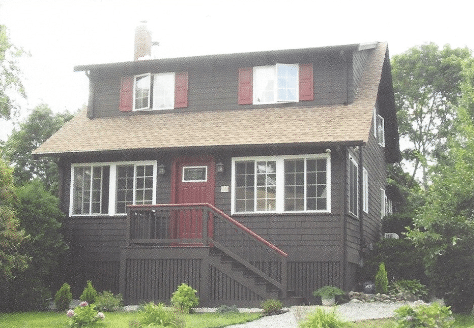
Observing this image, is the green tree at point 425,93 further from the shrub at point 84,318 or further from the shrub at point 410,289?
the shrub at point 84,318

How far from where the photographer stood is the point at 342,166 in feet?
53.1

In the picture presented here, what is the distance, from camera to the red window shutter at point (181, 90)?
19297 millimetres

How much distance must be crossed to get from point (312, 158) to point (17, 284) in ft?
24.1

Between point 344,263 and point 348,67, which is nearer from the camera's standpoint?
point 344,263

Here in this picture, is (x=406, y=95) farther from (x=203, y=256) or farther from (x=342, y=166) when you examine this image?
(x=203, y=256)

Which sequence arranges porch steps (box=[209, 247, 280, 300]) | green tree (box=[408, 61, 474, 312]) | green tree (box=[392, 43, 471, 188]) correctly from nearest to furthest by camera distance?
green tree (box=[408, 61, 474, 312]), porch steps (box=[209, 247, 280, 300]), green tree (box=[392, 43, 471, 188])

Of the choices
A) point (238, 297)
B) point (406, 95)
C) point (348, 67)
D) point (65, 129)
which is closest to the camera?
point (238, 297)

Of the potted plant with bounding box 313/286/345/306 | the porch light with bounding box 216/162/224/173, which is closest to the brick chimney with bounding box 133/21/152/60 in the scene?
the porch light with bounding box 216/162/224/173

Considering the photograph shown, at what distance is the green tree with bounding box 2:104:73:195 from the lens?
2802cm

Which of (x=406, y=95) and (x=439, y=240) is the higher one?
(x=406, y=95)

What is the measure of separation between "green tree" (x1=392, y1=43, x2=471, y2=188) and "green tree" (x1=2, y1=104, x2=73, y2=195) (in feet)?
57.2

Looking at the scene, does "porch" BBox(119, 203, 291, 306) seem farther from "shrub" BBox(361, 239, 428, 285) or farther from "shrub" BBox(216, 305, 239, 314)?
"shrub" BBox(361, 239, 428, 285)

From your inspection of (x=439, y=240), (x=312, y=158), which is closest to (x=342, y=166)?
(x=312, y=158)

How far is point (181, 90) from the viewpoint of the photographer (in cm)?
1934
